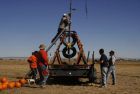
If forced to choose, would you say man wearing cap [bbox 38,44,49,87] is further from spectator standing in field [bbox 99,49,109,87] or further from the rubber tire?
spectator standing in field [bbox 99,49,109,87]

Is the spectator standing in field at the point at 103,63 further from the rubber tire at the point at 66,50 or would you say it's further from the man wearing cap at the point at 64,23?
the man wearing cap at the point at 64,23

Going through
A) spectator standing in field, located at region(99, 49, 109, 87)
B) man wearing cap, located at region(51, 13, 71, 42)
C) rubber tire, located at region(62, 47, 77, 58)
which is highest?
man wearing cap, located at region(51, 13, 71, 42)

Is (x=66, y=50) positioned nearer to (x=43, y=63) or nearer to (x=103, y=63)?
(x=103, y=63)

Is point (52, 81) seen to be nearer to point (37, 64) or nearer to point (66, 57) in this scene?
point (66, 57)

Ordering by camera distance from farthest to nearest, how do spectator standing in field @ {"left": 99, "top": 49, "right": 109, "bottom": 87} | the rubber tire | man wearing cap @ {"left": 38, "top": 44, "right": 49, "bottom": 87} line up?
the rubber tire
spectator standing in field @ {"left": 99, "top": 49, "right": 109, "bottom": 87}
man wearing cap @ {"left": 38, "top": 44, "right": 49, "bottom": 87}

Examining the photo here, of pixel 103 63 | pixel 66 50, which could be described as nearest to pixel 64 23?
pixel 66 50

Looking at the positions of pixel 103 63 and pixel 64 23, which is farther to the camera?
pixel 64 23

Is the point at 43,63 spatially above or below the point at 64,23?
below

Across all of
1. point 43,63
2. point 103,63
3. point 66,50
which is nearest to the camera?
point 43,63

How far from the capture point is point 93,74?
16641 mm

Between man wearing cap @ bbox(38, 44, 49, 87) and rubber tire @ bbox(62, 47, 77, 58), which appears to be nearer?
man wearing cap @ bbox(38, 44, 49, 87)

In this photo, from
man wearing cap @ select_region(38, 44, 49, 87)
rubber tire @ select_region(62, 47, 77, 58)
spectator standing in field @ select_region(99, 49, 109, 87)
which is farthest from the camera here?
rubber tire @ select_region(62, 47, 77, 58)

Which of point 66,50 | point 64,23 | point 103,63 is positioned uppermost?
point 64,23

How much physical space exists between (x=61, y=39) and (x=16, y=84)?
4654 millimetres
